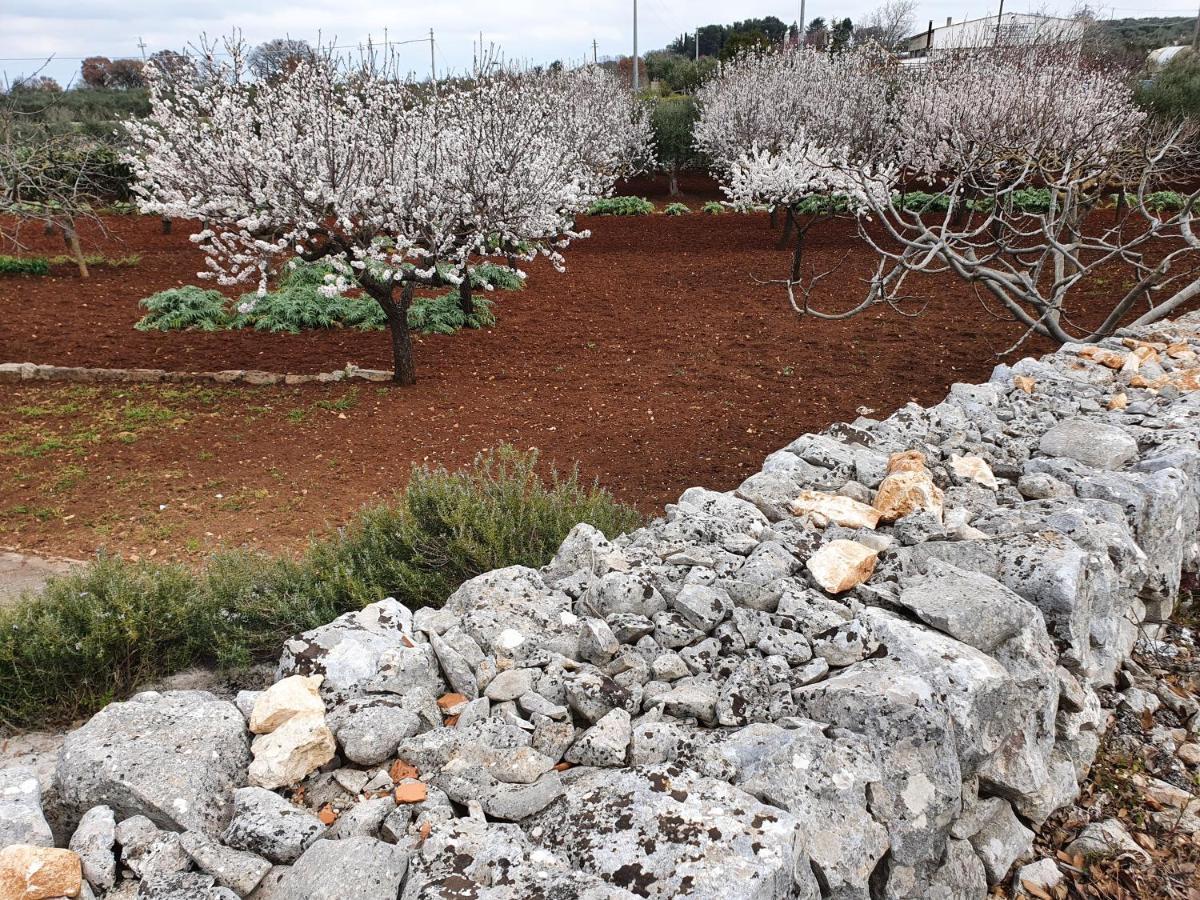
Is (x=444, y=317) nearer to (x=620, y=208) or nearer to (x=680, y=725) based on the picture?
(x=680, y=725)

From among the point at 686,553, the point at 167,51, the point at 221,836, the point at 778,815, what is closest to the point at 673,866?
the point at 778,815

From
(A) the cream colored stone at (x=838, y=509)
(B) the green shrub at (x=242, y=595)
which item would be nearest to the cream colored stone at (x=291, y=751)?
(B) the green shrub at (x=242, y=595)

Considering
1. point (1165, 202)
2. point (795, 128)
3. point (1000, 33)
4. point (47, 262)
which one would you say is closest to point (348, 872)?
point (47, 262)

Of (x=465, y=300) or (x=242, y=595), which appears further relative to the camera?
(x=465, y=300)

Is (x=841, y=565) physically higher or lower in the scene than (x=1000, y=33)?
lower

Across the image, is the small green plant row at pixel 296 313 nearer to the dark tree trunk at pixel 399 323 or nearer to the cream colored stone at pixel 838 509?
the dark tree trunk at pixel 399 323

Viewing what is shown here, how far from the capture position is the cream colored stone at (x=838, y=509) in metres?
3.14

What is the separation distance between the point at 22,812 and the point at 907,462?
10.7 ft

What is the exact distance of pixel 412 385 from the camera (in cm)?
824

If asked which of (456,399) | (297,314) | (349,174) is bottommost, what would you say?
(456,399)

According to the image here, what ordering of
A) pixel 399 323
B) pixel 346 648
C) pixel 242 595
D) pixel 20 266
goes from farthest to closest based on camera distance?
pixel 20 266, pixel 399 323, pixel 242 595, pixel 346 648

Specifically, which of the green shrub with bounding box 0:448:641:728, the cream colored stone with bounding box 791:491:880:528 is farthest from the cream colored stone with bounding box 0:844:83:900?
the cream colored stone with bounding box 791:491:880:528

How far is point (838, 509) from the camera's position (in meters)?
3.21

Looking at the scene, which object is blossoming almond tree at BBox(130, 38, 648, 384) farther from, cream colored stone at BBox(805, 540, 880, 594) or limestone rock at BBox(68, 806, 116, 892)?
limestone rock at BBox(68, 806, 116, 892)
